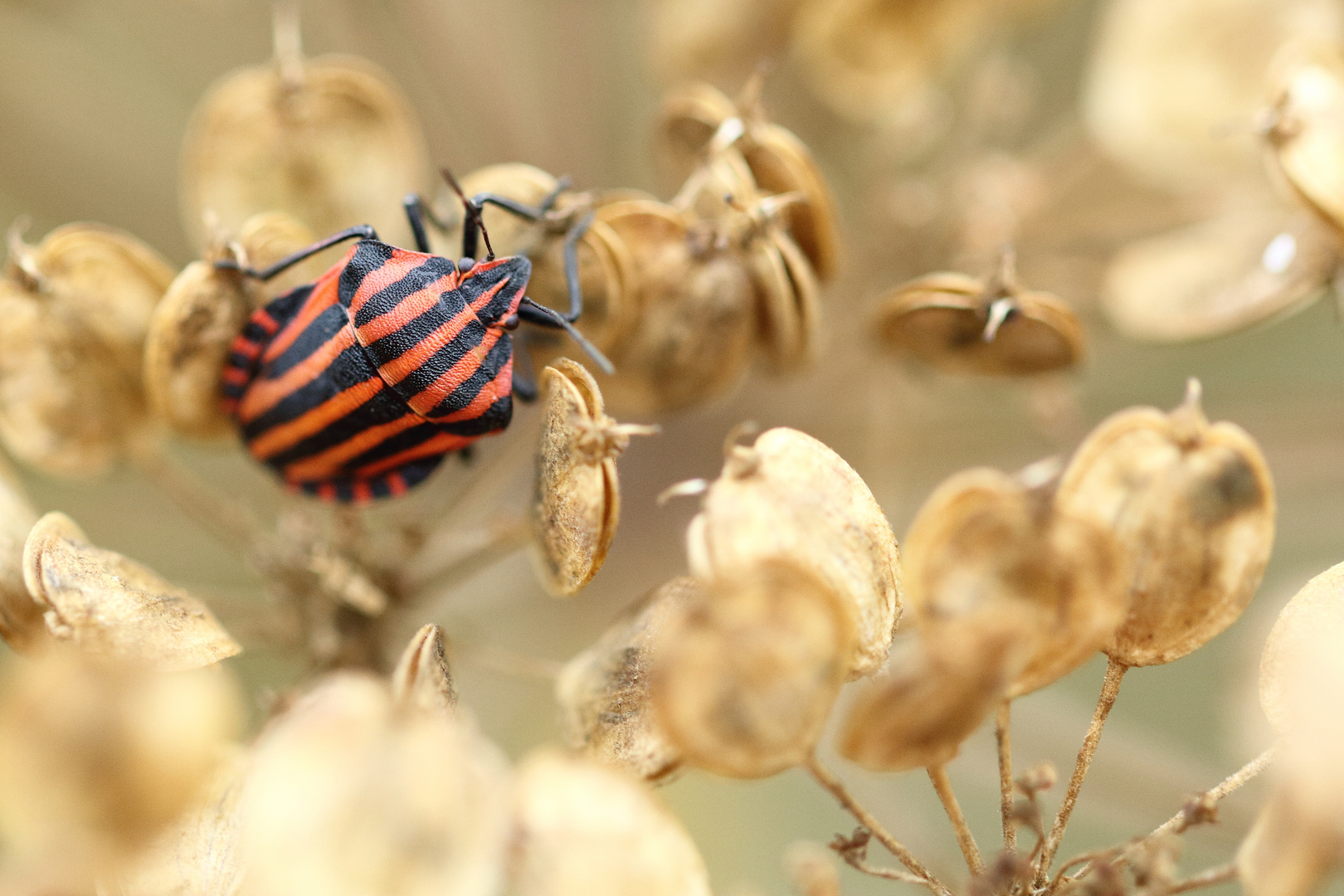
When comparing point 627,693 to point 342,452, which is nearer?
point 627,693

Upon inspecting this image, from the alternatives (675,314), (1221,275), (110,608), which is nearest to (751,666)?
(675,314)

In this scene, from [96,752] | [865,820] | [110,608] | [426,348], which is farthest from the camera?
[426,348]

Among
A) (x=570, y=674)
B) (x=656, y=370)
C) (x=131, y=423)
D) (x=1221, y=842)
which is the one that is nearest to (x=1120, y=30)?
(x=656, y=370)

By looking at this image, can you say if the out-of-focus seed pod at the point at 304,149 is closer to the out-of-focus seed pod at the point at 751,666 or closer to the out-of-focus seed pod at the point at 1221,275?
the out-of-focus seed pod at the point at 751,666

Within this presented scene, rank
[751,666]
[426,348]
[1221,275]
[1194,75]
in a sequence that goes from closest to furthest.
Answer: [751,666], [426,348], [1221,275], [1194,75]

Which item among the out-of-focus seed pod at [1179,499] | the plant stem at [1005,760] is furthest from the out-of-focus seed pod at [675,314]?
the plant stem at [1005,760]

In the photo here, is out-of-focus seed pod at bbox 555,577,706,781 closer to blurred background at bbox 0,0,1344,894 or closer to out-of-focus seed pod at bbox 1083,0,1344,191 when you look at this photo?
blurred background at bbox 0,0,1344,894

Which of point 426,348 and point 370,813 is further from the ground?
point 426,348

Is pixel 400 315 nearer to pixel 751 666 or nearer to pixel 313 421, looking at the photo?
pixel 313 421
